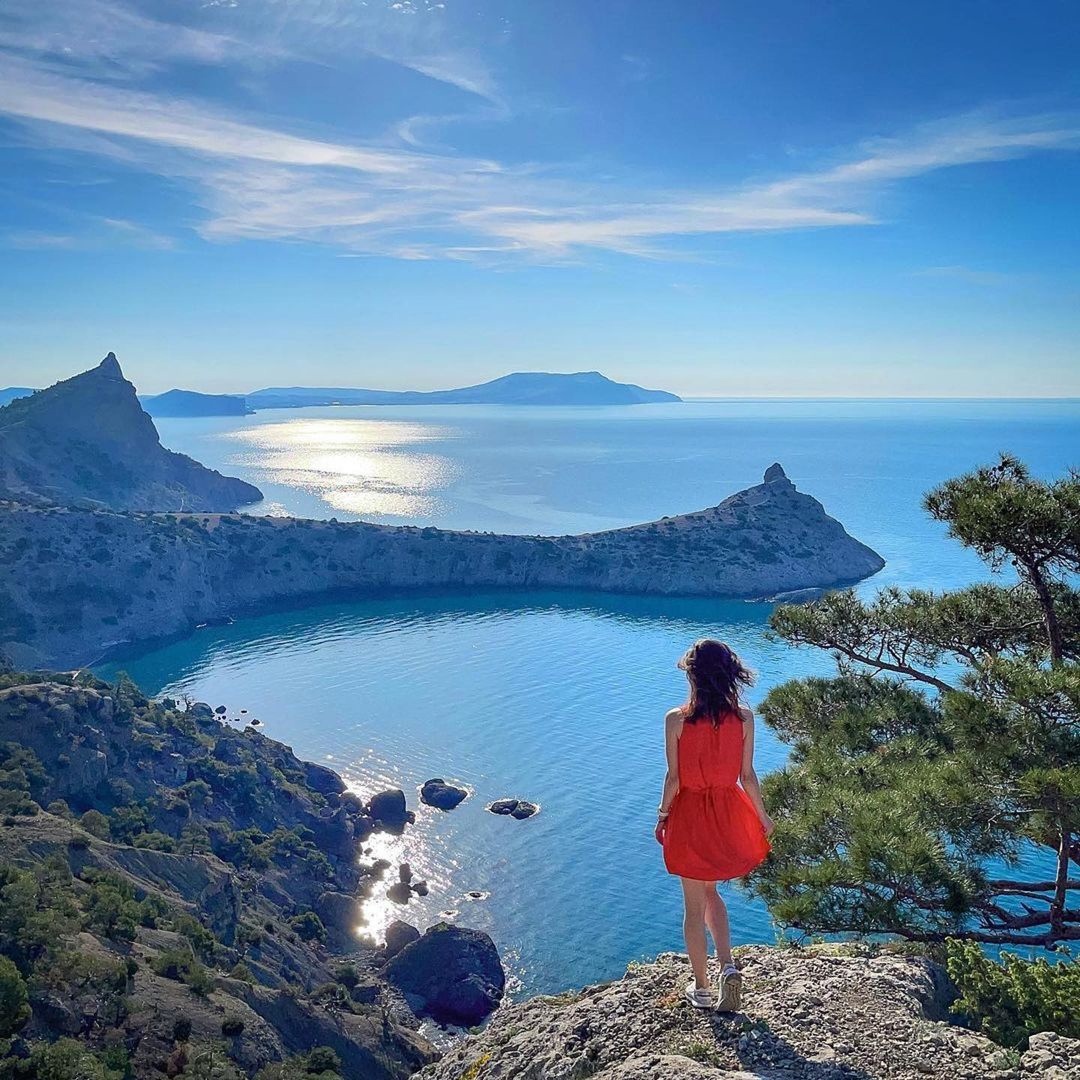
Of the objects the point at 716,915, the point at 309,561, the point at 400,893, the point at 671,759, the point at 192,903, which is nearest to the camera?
the point at 671,759

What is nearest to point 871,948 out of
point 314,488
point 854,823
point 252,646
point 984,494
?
point 854,823

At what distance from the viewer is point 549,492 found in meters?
150

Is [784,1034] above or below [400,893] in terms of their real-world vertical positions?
above

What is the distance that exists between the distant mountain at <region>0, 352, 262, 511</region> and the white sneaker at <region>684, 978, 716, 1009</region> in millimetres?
118951

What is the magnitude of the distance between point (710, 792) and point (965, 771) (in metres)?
4.10

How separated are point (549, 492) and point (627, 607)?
6941 centimetres

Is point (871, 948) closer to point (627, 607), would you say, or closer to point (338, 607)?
point (627, 607)

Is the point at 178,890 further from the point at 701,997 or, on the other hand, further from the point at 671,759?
the point at 671,759

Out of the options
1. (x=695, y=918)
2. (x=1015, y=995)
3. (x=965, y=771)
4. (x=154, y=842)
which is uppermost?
(x=965, y=771)

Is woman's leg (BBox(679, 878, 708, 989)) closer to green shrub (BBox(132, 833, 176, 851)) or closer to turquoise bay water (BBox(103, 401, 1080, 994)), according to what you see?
turquoise bay water (BBox(103, 401, 1080, 994))

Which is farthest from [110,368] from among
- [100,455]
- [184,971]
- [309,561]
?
[184,971]

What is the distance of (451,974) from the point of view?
28.0 meters

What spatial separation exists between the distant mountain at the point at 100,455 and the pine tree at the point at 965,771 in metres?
117

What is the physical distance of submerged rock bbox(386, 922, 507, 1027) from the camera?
90.3ft
